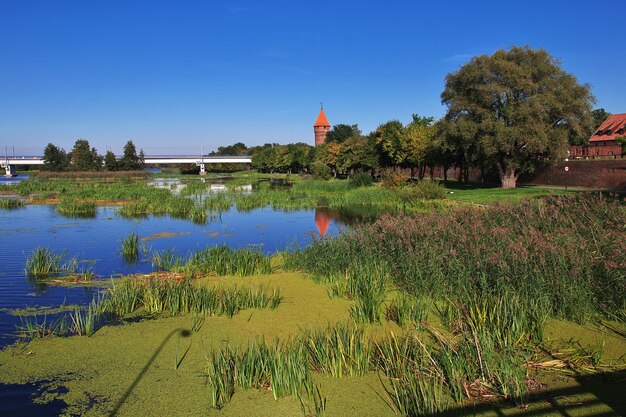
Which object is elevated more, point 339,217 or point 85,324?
point 339,217

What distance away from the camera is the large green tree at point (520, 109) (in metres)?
32.5

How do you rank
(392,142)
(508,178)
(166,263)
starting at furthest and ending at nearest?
(392,142) → (508,178) → (166,263)

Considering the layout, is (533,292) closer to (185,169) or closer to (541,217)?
(541,217)

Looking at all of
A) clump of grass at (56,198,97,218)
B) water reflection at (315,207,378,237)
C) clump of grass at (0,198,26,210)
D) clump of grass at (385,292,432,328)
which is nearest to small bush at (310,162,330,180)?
water reflection at (315,207,378,237)

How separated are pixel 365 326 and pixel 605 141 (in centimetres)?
6691

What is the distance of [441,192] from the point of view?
2977cm

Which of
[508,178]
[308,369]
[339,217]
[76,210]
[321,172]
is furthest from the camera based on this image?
[321,172]

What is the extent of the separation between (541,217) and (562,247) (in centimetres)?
317

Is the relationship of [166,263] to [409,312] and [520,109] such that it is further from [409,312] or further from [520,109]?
[520,109]

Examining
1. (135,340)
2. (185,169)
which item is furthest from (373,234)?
(185,169)

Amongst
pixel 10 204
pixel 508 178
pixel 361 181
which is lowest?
pixel 10 204

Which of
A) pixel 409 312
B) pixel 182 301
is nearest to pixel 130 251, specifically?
pixel 182 301

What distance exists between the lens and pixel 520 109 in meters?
32.5

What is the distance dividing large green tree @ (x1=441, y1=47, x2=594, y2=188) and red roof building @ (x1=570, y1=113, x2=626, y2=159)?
66.0 ft
